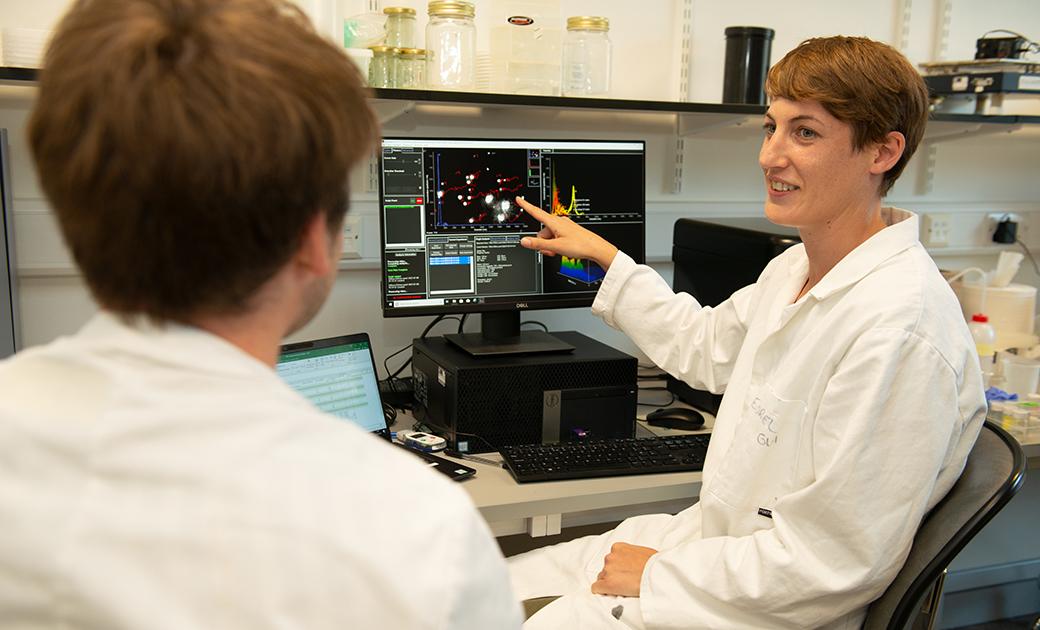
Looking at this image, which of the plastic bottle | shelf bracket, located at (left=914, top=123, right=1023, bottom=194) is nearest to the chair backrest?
the plastic bottle

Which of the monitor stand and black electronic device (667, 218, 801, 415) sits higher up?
black electronic device (667, 218, 801, 415)

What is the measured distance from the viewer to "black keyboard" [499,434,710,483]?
1.62 meters

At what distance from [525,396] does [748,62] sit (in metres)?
1.03

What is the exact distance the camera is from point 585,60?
2.11 meters

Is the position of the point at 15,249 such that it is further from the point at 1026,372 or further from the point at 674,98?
the point at 1026,372

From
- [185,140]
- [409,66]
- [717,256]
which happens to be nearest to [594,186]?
[717,256]

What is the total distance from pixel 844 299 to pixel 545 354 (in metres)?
0.67

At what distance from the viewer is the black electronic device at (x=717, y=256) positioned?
1.91 metres

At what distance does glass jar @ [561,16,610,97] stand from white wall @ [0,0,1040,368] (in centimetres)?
12

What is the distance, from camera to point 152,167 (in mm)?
580

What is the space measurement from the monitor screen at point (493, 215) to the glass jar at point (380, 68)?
0.69ft

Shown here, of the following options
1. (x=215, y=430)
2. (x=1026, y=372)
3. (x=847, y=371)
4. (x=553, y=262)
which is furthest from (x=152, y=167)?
(x=1026, y=372)

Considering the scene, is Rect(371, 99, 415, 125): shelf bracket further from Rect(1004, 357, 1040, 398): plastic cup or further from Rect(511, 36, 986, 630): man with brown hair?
Rect(1004, 357, 1040, 398): plastic cup

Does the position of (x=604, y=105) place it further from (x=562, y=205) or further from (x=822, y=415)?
(x=822, y=415)
